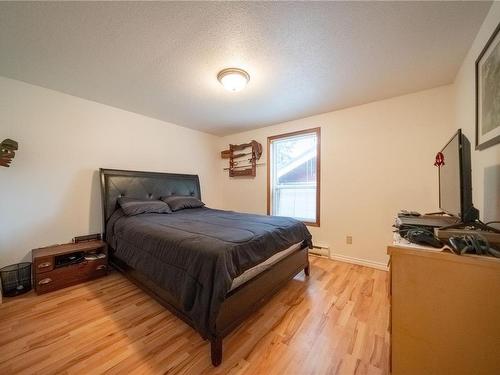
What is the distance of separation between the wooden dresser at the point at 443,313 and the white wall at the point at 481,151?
700 mm

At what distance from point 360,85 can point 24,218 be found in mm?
4137

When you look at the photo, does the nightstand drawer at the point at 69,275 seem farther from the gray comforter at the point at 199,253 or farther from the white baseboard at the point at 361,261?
the white baseboard at the point at 361,261

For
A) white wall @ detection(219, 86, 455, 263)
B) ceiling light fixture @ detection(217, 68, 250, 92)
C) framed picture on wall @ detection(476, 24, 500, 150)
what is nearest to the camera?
framed picture on wall @ detection(476, 24, 500, 150)

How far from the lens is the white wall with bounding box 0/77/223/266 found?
7.13 ft

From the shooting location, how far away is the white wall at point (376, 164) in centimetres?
238

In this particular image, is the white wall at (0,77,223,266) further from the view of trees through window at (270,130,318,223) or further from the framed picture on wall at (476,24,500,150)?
the framed picture on wall at (476,24,500,150)

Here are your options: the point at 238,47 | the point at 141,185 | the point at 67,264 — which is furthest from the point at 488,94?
the point at 67,264

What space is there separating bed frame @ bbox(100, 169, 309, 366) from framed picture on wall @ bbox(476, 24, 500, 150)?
1.78 m

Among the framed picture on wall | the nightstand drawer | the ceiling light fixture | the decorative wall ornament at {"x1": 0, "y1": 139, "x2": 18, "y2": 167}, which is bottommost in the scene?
the nightstand drawer

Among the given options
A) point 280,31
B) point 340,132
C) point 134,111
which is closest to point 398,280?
point 280,31

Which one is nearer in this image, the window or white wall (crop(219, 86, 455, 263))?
white wall (crop(219, 86, 455, 263))

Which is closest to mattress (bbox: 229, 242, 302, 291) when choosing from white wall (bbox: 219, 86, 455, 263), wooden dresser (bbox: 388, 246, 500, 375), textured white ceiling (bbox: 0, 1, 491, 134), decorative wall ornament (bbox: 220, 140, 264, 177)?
wooden dresser (bbox: 388, 246, 500, 375)

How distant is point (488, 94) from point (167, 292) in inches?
107

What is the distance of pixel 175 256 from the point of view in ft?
4.93
